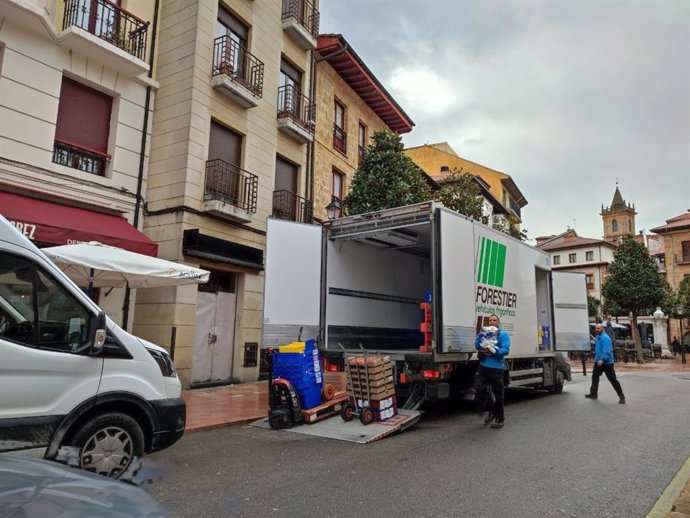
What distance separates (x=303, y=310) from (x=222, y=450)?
2.94m

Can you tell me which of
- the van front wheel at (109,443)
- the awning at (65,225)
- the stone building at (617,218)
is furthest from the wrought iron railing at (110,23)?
the stone building at (617,218)

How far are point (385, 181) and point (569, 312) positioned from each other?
5.78 meters

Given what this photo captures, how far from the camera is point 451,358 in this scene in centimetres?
784

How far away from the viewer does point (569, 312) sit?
12.6 metres

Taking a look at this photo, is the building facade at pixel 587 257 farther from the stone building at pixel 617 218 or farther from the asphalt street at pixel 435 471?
the asphalt street at pixel 435 471

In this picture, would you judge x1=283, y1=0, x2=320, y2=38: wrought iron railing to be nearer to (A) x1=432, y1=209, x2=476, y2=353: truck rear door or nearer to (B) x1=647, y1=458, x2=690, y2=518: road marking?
(A) x1=432, y1=209, x2=476, y2=353: truck rear door

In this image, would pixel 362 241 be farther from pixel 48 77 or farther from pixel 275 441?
pixel 48 77

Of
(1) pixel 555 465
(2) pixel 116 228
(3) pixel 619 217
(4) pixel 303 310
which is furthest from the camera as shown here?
(3) pixel 619 217

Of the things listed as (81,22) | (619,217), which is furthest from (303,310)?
(619,217)

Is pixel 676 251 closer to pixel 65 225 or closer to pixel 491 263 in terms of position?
pixel 491 263

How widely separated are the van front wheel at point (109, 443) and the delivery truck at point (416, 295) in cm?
363

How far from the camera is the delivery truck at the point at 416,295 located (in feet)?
25.9

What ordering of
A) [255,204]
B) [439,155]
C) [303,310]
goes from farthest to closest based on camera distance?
[439,155], [255,204], [303,310]

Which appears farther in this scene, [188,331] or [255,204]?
[255,204]
